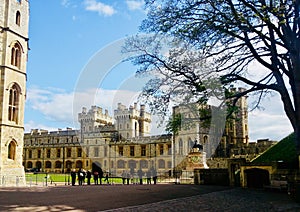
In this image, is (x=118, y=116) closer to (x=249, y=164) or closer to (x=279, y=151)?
(x=279, y=151)

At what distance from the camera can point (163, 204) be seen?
9664 mm

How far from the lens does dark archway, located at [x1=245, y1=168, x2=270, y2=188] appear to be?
1798cm

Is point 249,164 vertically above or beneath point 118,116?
beneath

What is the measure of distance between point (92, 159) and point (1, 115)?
4264 cm

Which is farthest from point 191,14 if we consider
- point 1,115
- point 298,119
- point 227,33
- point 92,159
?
point 92,159

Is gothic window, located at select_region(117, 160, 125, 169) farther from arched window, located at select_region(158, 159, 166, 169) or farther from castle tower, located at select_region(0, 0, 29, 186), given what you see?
castle tower, located at select_region(0, 0, 29, 186)

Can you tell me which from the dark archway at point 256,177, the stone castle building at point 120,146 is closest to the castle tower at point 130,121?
the stone castle building at point 120,146

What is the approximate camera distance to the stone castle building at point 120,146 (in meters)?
47.1

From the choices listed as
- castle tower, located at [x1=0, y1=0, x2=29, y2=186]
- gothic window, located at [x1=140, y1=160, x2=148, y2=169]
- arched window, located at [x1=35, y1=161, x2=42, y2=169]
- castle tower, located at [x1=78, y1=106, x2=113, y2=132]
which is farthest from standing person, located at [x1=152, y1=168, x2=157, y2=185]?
arched window, located at [x1=35, y1=161, x2=42, y2=169]

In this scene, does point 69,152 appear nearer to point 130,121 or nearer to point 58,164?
point 58,164

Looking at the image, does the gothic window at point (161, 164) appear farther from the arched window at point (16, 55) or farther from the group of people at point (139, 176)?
the arched window at point (16, 55)

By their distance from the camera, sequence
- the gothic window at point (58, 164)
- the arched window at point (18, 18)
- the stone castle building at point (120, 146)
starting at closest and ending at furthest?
the arched window at point (18, 18)
the stone castle building at point (120, 146)
the gothic window at point (58, 164)

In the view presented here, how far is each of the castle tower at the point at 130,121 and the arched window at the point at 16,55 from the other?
44.2 metres

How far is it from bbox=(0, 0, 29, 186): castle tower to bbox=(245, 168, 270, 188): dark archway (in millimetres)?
12950
